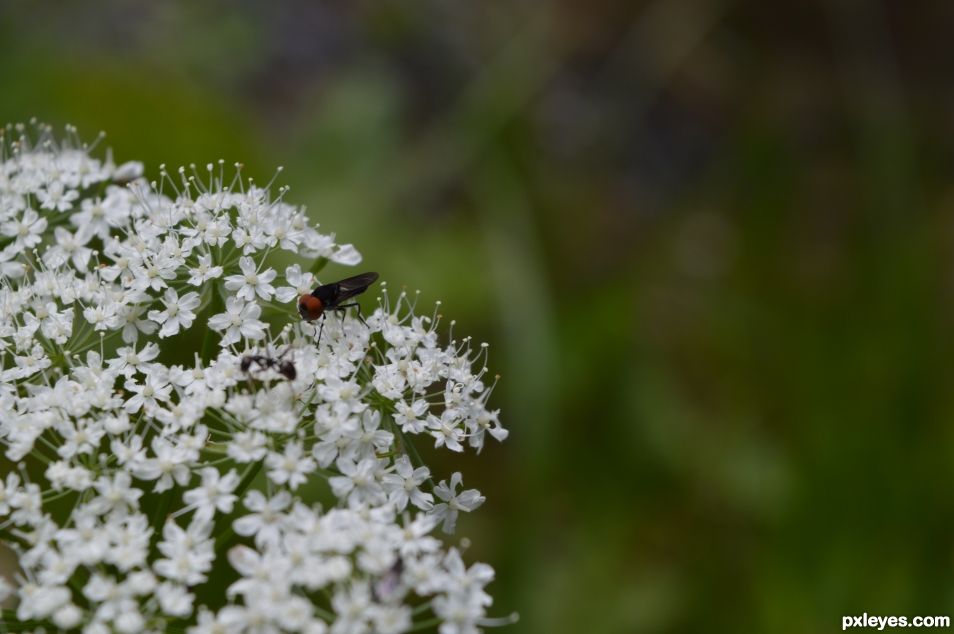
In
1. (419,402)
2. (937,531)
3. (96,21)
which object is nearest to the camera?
(419,402)

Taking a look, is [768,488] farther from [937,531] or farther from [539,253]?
[539,253]

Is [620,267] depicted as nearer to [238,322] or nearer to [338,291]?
[338,291]

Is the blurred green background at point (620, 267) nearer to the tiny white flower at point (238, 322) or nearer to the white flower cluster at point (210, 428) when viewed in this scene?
the white flower cluster at point (210, 428)

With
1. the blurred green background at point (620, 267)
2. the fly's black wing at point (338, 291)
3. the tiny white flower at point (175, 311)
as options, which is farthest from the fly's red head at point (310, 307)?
the blurred green background at point (620, 267)

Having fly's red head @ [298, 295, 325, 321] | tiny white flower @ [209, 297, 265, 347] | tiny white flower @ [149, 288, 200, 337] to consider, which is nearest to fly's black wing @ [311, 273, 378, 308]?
fly's red head @ [298, 295, 325, 321]

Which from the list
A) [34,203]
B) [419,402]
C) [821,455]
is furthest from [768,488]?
[34,203]

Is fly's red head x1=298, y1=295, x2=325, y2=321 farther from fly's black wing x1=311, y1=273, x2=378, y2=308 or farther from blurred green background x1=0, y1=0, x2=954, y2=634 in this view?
blurred green background x1=0, y1=0, x2=954, y2=634

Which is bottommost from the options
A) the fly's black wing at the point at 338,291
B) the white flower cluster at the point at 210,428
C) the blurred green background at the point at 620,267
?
the white flower cluster at the point at 210,428
